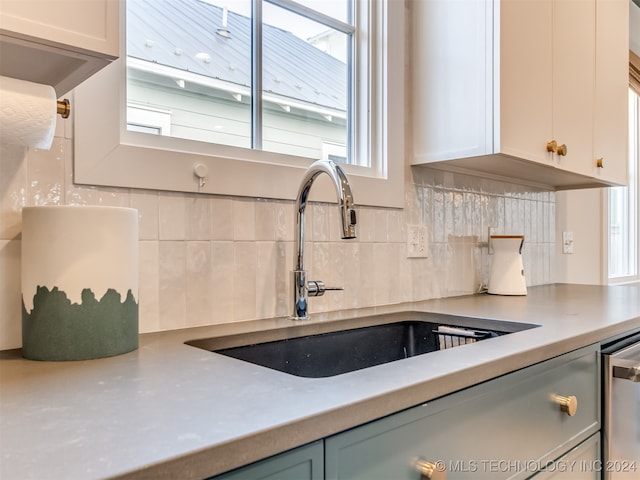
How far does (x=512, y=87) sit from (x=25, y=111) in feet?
4.21

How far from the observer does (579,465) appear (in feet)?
3.57

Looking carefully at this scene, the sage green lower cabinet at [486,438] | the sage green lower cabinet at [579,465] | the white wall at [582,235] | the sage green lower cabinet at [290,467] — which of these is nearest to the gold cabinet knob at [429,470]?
the sage green lower cabinet at [486,438]

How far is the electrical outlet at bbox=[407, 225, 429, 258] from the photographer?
162 centimetres

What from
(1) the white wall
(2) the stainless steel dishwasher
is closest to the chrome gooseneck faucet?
(2) the stainless steel dishwasher

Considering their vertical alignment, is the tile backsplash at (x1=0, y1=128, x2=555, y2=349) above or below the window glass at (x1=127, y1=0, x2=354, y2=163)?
below

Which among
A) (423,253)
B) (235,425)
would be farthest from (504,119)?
(235,425)

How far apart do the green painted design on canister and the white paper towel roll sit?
0.24 meters

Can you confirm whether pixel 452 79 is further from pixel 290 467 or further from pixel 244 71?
pixel 290 467

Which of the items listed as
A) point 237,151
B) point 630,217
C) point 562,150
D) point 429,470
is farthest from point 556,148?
point 630,217

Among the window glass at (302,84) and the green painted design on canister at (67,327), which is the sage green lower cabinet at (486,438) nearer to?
the green painted design on canister at (67,327)

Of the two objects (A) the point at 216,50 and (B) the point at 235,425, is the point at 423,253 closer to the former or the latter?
(A) the point at 216,50

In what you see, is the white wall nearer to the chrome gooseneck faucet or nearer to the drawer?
the drawer

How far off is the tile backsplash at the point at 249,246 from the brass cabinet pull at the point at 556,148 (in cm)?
32

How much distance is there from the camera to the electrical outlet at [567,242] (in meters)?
A: 2.51
